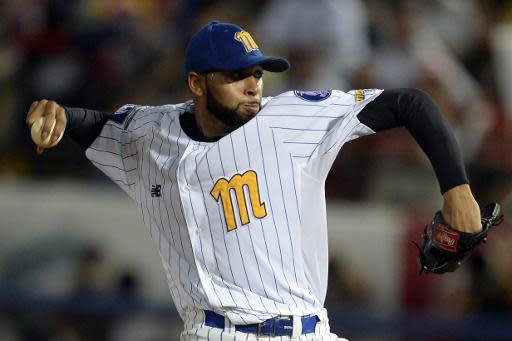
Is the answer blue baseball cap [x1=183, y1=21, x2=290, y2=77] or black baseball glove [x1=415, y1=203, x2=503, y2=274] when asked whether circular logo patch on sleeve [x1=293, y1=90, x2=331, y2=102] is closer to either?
blue baseball cap [x1=183, y1=21, x2=290, y2=77]

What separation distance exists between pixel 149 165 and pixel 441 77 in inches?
167

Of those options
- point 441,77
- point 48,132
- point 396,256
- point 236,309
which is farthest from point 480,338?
point 48,132

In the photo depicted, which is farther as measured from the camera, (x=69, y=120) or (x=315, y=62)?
(x=315, y=62)

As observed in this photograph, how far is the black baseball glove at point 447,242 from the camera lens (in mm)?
3316

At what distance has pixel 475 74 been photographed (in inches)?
314

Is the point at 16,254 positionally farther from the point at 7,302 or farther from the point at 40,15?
the point at 40,15

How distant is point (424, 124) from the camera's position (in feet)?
10.9

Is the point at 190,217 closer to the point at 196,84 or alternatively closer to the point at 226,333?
the point at 226,333

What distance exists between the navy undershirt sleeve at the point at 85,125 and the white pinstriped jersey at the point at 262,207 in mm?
424

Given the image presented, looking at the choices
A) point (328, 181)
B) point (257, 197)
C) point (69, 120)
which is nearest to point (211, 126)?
point (257, 197)

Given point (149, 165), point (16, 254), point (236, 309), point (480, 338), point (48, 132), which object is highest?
point (48, 132)

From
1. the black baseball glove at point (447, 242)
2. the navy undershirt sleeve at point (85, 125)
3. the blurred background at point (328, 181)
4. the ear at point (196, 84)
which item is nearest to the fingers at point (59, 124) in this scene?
the navy undershirt sleeve at point (85, 125)

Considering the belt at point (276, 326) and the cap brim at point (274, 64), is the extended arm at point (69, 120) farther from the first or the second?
the belt at point (276, 326)

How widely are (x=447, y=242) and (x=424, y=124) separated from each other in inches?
15.3
